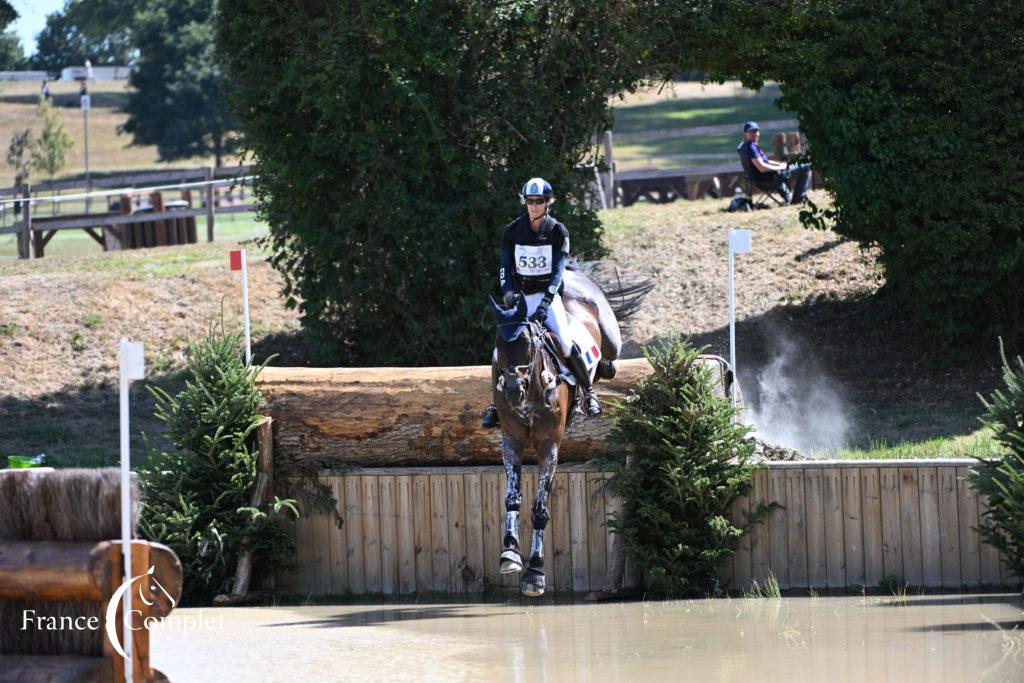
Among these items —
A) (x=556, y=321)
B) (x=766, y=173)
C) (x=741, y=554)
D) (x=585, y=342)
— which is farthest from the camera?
(x=766, y=173)

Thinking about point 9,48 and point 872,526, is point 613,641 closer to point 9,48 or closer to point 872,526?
point 872,526

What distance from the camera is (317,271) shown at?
1761 centimetres

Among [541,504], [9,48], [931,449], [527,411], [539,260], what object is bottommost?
[541,504]

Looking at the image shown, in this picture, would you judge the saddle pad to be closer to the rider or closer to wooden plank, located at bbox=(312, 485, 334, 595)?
the rider

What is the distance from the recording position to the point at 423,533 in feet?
39.1

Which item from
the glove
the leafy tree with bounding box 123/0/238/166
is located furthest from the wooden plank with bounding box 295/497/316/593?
the leafy tree with bounding box 123/0/238/166

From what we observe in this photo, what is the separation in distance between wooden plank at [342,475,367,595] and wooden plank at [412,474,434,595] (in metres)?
0.48

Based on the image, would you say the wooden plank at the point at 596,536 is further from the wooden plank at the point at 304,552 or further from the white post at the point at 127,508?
the white post at the point at 127,508

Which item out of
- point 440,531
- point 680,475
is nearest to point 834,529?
point 680,475

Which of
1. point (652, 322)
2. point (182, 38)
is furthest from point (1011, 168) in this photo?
point (182, 38)

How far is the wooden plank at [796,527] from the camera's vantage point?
11.5m

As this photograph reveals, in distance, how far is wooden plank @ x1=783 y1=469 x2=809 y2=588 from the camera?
37.7 ft

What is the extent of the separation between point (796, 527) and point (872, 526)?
60 cm

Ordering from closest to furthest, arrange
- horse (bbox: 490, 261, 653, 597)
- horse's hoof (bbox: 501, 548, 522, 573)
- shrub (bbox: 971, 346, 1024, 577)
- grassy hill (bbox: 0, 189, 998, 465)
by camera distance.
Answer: horse's hoof (bbox: 501, 548, 522, 573) < horse (bbox: 490, 261, 653, 597) < shrub (bbox: 971, 346, 1024, 577) < grassy hill (bbox: 0, 189, 998, 465)
